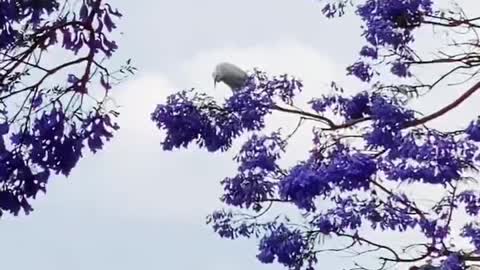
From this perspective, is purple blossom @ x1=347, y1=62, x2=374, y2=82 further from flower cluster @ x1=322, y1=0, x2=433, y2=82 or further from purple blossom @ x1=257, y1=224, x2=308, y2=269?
purple blossom @ x1=257, y1=224, x2=308, y2=269

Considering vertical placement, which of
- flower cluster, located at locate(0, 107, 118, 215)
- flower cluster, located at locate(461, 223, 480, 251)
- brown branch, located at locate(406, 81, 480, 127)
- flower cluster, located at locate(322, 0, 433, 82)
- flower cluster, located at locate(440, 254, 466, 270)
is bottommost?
flower cluster, located at locate(0, 107, 118, 215)

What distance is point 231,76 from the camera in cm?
487

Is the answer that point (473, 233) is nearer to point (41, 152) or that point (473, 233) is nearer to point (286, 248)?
point (286, 248)

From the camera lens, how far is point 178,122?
15.6 ft

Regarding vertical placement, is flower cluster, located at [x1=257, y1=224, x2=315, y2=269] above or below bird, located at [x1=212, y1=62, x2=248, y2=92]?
below

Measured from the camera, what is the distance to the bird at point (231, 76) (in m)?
4.85

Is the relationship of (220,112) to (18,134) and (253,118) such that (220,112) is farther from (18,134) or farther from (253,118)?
(18,134)

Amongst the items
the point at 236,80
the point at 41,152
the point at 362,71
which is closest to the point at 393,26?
the point at 362,71

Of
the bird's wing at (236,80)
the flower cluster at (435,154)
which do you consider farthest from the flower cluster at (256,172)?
the flower cluster at (435,154)

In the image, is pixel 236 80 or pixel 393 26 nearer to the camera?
pixel 393 26

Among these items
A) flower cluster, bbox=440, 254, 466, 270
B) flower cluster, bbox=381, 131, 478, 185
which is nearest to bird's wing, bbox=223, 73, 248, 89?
flower cluster, bbox=381, 131, 478, 185

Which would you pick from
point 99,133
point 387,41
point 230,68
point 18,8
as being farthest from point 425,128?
point 18,8

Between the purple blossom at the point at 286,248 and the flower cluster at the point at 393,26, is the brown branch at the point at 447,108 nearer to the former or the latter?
the flower cluster at the point at 393,26

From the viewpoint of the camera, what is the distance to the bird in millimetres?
4848
